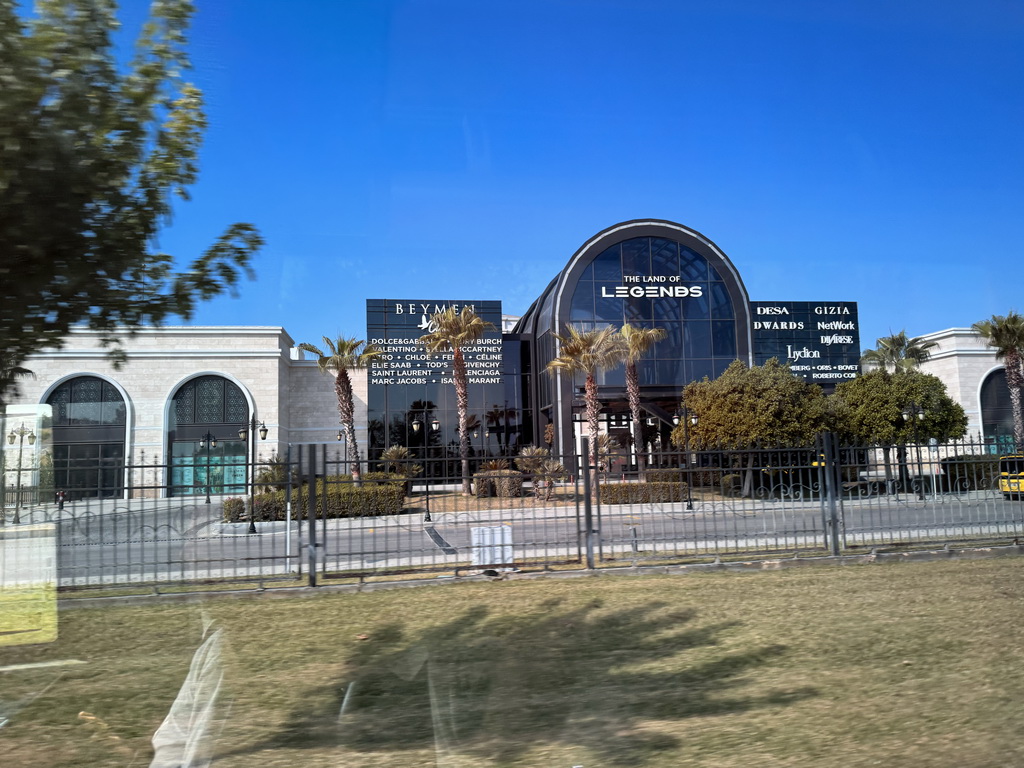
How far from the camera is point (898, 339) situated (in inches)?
2018

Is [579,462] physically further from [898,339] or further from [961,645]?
[898,339]

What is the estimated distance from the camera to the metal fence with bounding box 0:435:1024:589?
10.2 metres

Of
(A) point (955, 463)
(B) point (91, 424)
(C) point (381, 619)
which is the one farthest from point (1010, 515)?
(B) point (91, 424)

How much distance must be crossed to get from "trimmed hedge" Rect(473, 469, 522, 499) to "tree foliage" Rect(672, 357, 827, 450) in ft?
59.2

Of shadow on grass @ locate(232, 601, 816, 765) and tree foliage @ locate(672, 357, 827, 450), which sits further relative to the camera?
tree foliage @ locate(672, 357, 827, 450)

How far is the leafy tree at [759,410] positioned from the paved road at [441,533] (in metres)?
14.8

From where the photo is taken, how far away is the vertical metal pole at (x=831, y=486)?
458 inches

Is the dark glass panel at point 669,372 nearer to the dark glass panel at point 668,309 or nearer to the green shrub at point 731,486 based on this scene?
the dark glass panel at point 668,309

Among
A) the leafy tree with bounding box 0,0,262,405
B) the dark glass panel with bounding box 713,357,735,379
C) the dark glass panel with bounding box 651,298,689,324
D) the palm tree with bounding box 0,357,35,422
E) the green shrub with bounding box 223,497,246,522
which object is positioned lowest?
the green shrub with bounding box 223,497,246,522

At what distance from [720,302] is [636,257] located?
5.61m

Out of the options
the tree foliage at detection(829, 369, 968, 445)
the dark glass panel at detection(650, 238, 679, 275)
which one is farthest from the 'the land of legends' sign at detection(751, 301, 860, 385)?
the tree foliage at detection(829, 369, 968, 445)

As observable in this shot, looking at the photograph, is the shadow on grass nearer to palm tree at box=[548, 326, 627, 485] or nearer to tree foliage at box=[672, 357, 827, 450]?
tree foliage at box=[672, 357, 827, 450]

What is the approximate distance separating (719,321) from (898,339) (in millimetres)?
17896

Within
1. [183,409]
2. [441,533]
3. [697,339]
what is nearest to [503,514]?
[441,533]
